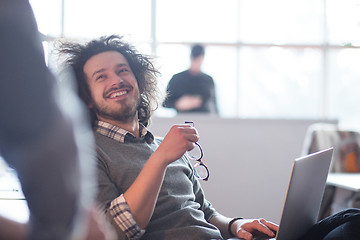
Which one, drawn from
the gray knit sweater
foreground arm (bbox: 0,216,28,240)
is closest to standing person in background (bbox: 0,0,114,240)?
foreground arm (bbox: 0,216,28,240)

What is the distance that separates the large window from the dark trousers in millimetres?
3091

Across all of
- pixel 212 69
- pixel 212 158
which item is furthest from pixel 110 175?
pixel 212 69

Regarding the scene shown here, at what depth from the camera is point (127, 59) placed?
190cm

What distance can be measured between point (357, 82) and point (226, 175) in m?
1.77

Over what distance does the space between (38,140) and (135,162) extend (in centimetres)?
121

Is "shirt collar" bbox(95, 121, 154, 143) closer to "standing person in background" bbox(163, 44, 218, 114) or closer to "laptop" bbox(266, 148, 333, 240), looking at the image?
"laptop" bbox(266, 148, 333, 240)

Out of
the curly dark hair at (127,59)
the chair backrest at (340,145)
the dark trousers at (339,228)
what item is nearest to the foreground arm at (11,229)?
the dark trousers at (339,228)

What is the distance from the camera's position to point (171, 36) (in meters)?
4.49

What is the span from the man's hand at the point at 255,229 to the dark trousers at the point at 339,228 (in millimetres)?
108

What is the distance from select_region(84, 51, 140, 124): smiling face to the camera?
5.49ft

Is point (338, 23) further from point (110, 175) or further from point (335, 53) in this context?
point (110, 175)

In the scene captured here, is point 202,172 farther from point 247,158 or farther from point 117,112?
point 247,158

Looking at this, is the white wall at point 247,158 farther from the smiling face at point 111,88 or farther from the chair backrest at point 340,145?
the smiling face at point 111,88

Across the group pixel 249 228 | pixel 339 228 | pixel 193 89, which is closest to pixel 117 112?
pixel 249 228
